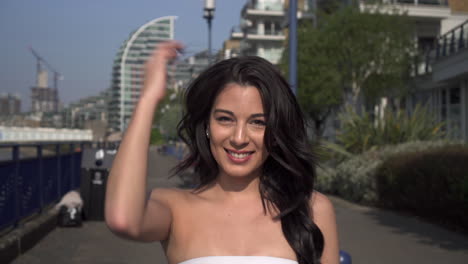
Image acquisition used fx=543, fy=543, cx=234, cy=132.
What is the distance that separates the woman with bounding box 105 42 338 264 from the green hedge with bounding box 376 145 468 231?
647 cm

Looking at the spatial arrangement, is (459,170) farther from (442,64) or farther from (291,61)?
(442,64)

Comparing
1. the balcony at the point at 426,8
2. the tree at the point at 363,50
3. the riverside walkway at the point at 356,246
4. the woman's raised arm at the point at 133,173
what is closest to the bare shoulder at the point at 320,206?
the woman's raised arm at the point at 133,173

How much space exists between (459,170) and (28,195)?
662 cm

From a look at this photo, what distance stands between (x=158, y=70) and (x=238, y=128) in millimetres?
430

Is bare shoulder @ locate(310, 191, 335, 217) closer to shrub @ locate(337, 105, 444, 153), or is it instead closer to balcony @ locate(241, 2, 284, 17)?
shrub @ locate(337, 105, 444, 153)

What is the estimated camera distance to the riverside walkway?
6715mm

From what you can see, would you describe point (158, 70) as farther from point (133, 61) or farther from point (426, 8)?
point (426, 8)

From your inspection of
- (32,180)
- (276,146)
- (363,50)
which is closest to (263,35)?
(363,50)

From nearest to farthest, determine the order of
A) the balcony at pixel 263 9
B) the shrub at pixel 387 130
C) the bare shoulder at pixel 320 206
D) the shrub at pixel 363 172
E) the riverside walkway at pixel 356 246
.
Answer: the bare shoulder at pixel 320 206, the riverside walkway at pixel 356 246, the shrub at pixel 363 172, the shrub at pixel 387 130, the balcony at pixel 263 9

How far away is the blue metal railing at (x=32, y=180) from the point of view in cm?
706

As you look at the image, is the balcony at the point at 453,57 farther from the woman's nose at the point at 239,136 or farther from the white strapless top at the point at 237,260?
the white strapless top at the point at 237,260

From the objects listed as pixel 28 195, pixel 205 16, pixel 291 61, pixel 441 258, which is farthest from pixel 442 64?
pixel 28 195

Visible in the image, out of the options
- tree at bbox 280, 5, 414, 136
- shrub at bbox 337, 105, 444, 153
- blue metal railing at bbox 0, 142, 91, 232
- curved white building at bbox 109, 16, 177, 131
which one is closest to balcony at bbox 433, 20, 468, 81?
tree at bbox 280, 5, 414, 136

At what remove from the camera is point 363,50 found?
82.4ft
